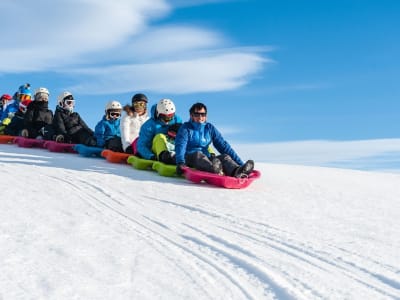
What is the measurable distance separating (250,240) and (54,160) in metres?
5.92

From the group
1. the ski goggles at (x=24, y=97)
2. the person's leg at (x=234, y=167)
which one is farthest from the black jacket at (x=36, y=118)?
the person's leg at (x=234, y=167)

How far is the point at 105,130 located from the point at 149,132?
2035 millimetres

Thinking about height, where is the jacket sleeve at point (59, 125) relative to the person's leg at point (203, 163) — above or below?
above

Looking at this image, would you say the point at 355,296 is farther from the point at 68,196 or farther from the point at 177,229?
the point at 68,196

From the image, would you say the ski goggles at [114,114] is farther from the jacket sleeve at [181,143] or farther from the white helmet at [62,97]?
the jacket sleeve at [181,143]

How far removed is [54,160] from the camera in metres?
9.37

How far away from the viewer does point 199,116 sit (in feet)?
25.8

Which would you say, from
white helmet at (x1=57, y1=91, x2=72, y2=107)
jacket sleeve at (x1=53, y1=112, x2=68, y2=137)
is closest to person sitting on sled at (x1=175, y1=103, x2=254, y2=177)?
jacket sleeve at (x1=53, y1=112, x2=68, y2=137)

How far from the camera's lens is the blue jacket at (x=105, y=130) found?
10.6 meters

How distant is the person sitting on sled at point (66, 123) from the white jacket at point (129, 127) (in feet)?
5.47

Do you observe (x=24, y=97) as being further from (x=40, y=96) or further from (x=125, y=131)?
(x=125, y=131)

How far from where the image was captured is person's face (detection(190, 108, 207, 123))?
7838 millimetres

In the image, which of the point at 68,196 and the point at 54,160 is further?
the point at 54,160

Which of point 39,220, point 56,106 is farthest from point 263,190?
point 56,106
